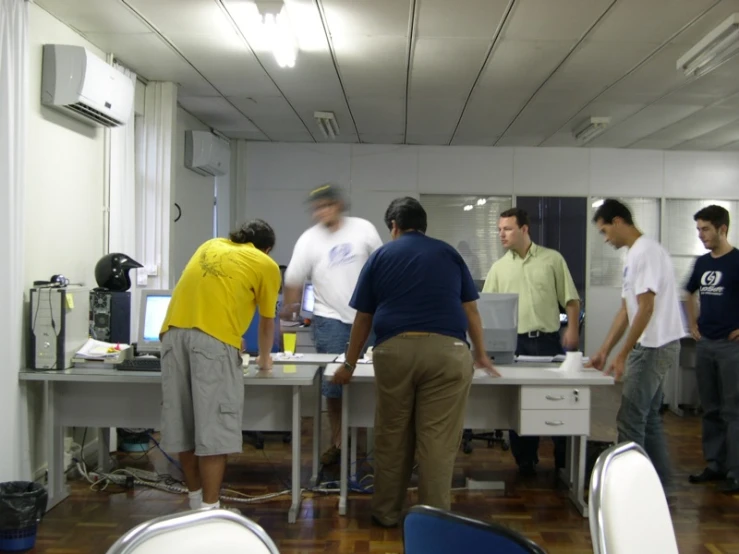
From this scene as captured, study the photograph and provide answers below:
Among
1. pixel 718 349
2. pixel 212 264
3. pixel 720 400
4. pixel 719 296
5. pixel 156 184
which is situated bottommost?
pixel 720 400

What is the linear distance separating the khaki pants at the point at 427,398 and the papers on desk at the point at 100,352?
4.77 ft

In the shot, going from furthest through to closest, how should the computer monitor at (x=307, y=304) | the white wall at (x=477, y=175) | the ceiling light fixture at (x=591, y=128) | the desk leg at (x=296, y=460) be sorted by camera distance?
1. the white wall at (x=477, y=175)
2. the computer monitor at (x=307, y=304)
3. the ceiling light fixture at (x=591, y=128)
4. the desk leg at (x=296, y=460)

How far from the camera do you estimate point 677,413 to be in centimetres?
595

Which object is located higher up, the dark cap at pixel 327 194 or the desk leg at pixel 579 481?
the dark cap at pixel 327 194

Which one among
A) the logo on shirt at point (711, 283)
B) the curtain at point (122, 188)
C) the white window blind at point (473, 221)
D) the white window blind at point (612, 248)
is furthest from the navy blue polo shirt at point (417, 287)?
the white window blind at point (612, 248)

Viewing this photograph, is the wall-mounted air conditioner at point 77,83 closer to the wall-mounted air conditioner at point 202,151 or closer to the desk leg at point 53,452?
the desk leg at point 53,452

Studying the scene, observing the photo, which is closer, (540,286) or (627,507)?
(627,507)

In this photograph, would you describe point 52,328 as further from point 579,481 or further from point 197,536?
point 579,481

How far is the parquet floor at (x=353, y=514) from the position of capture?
2.96m

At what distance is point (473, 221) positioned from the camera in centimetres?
732

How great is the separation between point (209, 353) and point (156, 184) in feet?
8.41

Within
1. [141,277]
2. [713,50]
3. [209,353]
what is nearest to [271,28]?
[209,353]

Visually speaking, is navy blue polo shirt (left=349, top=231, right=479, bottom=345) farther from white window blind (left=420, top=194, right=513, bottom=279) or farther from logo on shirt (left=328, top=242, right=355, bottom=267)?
white window blind (left=420, top=194, right=513, bottom=279)

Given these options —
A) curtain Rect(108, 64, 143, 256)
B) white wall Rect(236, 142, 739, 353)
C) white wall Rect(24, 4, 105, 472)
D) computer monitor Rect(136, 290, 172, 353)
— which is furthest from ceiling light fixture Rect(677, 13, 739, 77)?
white wall Rect(24, 4, 105, 472)
